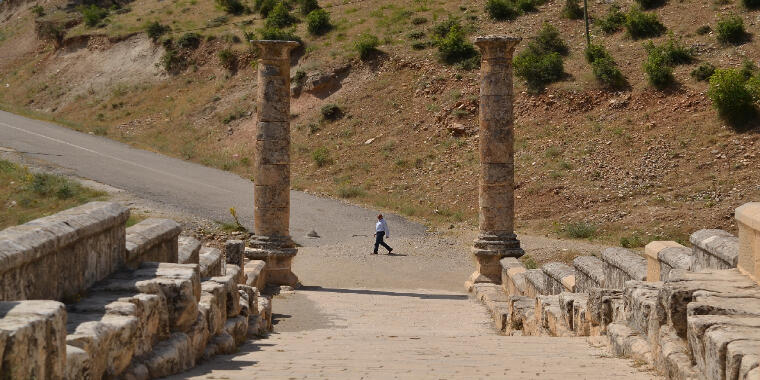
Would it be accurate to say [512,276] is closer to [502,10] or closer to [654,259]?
[654,259]

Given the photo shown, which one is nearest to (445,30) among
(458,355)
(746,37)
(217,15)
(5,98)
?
(746,37)

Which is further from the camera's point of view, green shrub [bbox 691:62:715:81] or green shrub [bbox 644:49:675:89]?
green shrub [bbox 644:49:675:89]

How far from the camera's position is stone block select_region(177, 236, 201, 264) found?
36.1ft

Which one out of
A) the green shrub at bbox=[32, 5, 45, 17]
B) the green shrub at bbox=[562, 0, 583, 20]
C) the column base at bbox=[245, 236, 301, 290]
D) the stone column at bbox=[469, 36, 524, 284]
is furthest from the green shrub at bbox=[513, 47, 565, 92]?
the green shrub at bbox=[32, 5, 45, 17]

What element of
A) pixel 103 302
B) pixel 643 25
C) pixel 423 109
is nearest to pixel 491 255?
pixel 103 302

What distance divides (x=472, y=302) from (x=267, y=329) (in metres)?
6.17

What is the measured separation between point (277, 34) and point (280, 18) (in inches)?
197

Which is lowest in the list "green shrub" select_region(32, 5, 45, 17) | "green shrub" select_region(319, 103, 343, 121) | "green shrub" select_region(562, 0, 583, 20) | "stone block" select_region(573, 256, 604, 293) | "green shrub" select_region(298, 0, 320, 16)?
"stone block" select_region(573, 256, 604, 293)

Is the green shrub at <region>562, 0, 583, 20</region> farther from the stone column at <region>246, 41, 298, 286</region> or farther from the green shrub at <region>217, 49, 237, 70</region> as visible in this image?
the stone column at <region>246, 41, 298, 286</region>

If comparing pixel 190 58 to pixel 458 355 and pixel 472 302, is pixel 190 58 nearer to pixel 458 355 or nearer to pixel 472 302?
pixel 472 302

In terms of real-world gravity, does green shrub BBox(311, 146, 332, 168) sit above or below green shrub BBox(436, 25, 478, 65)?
below

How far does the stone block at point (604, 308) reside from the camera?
9.80m

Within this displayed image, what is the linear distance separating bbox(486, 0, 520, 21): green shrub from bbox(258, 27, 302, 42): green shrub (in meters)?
8.91

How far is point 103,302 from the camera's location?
751 cm
